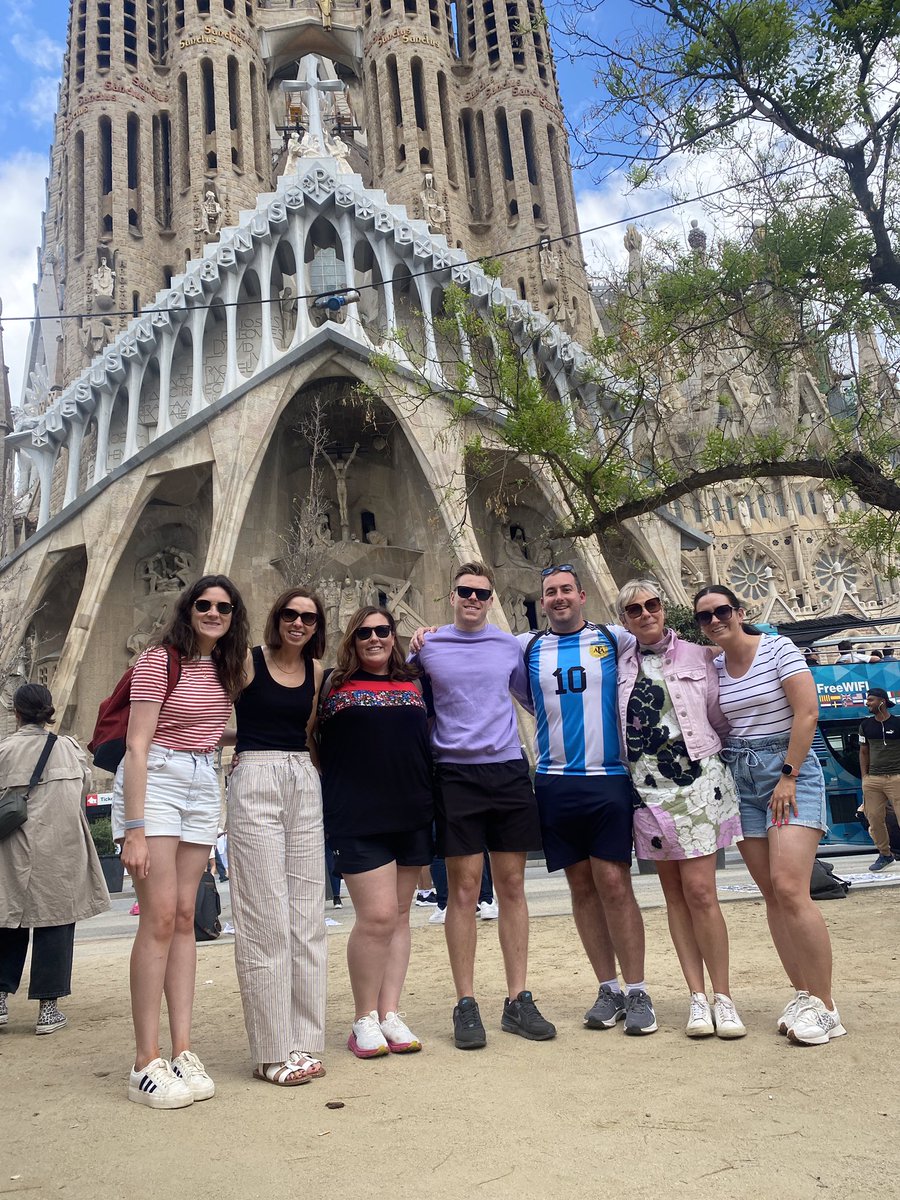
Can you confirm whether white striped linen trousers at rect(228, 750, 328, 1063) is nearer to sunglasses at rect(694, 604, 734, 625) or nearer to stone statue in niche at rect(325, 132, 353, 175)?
sunglasses at rect(694, 604, 734, 625)

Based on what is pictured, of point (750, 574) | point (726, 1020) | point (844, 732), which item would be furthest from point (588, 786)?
point (750, 574)

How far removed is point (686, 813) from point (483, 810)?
722mm

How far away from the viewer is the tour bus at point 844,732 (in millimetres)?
10492

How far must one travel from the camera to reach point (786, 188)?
766 centimetres

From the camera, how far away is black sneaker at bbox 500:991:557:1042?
3.36 meters

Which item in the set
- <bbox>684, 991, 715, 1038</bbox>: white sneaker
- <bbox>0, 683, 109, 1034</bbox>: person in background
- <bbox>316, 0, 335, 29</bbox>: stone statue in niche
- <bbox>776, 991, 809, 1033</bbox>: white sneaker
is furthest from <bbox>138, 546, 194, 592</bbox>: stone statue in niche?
<bbox>776, 991, 809, 1033</bbox>: white sneaker

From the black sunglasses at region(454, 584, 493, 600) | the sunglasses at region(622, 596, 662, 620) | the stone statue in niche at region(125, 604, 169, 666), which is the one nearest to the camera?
the sunglasses at region(622, 596, 662, 620)

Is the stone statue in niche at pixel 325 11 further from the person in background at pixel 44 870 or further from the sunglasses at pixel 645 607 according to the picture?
the sunglasses at pixel 645 607

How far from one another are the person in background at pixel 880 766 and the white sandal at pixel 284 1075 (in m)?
6.28

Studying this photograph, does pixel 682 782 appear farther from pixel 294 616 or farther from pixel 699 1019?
pixel 294 616

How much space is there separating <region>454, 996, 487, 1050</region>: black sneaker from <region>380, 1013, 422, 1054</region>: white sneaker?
5.6 inches

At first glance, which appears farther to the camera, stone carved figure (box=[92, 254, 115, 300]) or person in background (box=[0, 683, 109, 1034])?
stone carved figure (box=[92, 254, 115, 300])

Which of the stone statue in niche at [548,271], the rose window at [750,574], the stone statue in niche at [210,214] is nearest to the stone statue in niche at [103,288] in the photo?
the stone statue in niche at [210,214]

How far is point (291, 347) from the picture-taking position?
23062 millimetres
